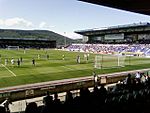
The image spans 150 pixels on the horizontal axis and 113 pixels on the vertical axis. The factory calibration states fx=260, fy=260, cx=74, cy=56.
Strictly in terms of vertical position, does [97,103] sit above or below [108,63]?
above

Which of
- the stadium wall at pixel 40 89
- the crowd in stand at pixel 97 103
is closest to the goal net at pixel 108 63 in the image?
the stadium wall at pixel 40 89

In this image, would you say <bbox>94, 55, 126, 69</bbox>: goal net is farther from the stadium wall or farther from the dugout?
the dugout

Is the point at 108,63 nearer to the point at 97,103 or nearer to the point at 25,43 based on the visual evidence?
the point at 97,103

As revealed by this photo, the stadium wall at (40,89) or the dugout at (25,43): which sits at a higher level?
the dugout at (25,43)

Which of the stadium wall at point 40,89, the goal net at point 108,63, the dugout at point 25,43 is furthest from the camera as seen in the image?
the dugout at point 25,43

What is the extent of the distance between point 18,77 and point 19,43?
116 meters

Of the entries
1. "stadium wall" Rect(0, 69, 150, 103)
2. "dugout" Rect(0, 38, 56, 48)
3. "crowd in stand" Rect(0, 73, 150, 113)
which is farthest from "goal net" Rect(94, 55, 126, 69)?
"dugout" Rect(0, 38, 56, 48)

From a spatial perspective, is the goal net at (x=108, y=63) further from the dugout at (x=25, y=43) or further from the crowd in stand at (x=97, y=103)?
→ the dugout at (x=25, y=43)

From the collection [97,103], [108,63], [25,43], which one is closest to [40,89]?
[97,103]

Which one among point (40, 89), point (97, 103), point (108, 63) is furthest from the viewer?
point (108, 63)

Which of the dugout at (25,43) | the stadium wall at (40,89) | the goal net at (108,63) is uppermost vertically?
the dugout at (25,43)

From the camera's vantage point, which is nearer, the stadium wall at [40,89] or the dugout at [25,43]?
the stadium wall at [40,89]

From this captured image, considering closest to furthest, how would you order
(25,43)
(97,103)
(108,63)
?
1. (97,103)
2. (108,63)
3. (25,43)

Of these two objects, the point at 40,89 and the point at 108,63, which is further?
the point at 108,63
